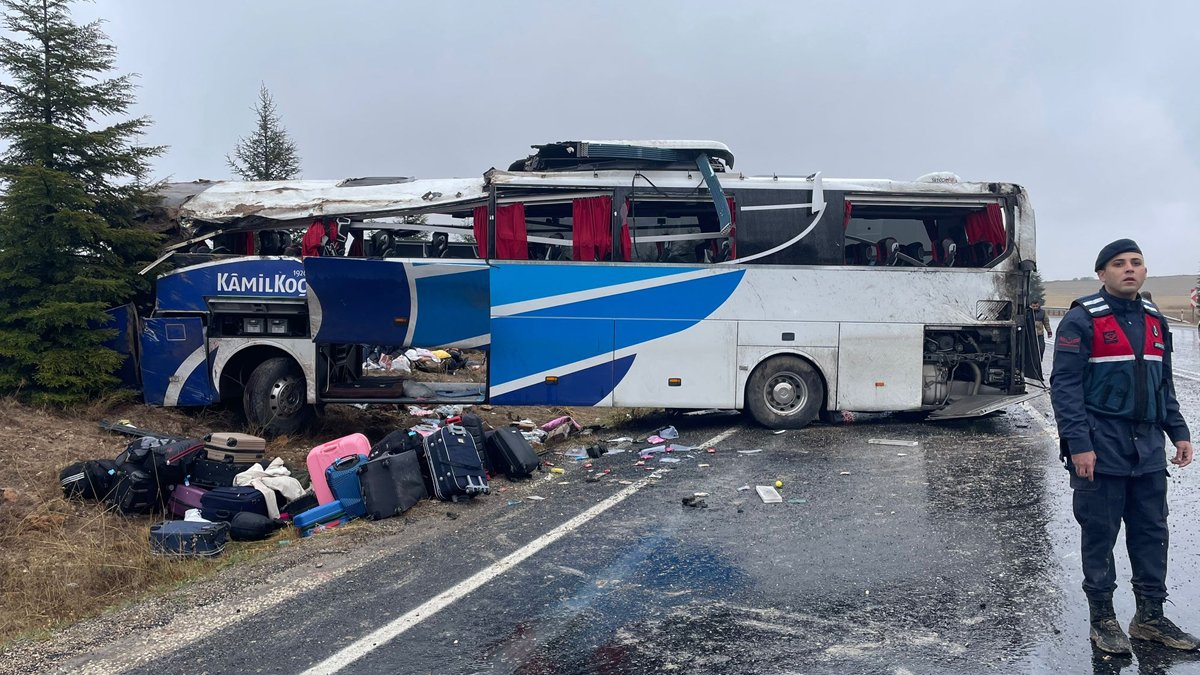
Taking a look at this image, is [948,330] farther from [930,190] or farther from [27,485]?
[27,485]

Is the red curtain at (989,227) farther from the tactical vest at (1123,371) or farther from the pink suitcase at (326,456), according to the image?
the pink suitcase at (326,456)

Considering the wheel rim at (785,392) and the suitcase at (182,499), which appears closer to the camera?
the suitcase at (182,499)

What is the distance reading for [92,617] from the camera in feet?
15.8

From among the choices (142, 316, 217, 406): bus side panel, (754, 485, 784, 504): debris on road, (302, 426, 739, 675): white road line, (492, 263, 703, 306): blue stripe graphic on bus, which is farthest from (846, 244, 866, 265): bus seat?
(142, 316, 217, 406): bus side panel

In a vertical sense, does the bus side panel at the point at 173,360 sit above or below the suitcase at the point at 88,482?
above

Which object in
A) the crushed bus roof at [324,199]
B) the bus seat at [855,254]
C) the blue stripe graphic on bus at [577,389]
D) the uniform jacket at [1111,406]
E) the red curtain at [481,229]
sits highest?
the crushed bus roof at [324,199]

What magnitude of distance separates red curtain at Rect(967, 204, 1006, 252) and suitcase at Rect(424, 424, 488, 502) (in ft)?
23.4

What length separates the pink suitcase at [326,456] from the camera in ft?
23.4

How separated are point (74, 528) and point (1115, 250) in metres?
7.49

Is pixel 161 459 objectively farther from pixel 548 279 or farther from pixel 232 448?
pixel 548 279

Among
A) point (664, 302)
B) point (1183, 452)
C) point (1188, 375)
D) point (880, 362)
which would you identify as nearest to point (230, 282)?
point (664, 302)

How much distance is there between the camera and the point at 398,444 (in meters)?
7.52

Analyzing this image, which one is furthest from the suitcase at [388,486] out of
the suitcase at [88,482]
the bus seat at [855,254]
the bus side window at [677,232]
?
the bus seat at [855,254]

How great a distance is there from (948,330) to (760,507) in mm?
5147
